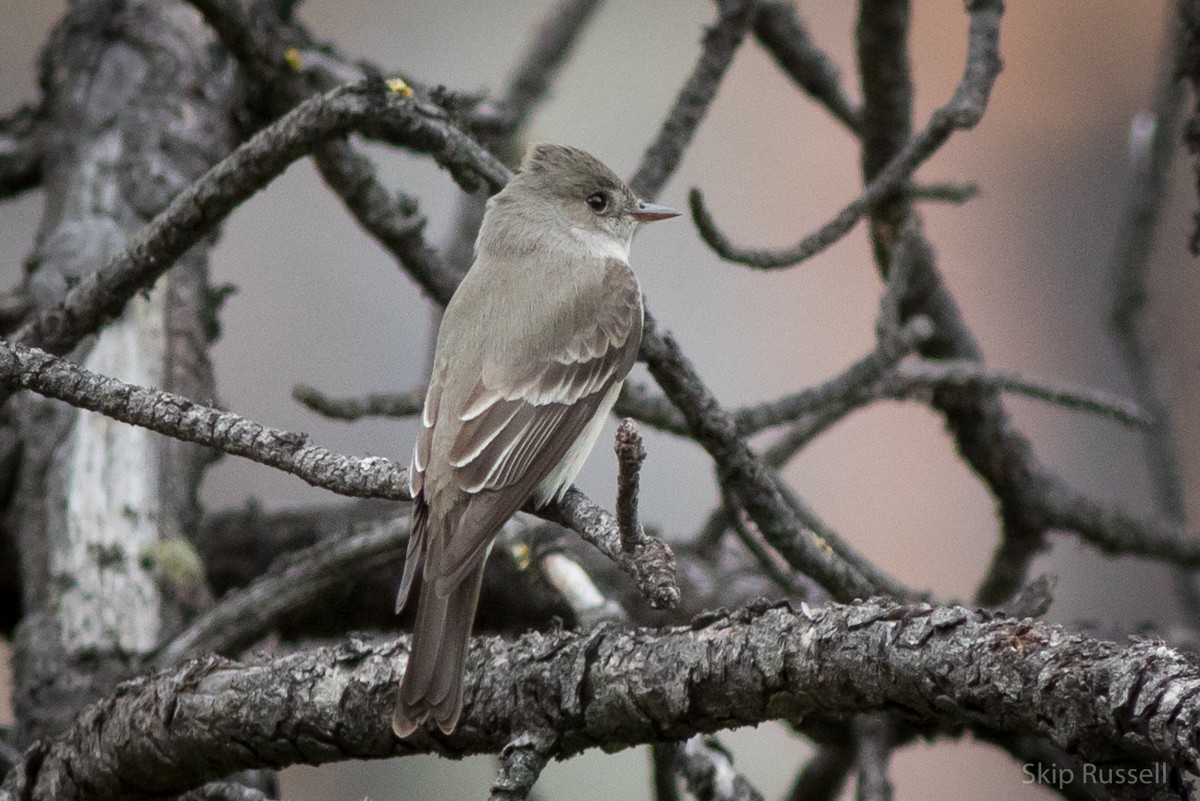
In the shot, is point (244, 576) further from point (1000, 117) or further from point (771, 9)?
point (1000, 117)

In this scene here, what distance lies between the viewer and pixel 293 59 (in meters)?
3.93

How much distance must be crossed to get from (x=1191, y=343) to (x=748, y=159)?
2.52 meters

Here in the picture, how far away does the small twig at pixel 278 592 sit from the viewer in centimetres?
317

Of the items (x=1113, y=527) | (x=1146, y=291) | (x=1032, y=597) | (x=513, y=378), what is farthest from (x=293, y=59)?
(x=1146, y=291)

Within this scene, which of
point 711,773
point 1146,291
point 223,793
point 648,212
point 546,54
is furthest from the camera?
point 546,54

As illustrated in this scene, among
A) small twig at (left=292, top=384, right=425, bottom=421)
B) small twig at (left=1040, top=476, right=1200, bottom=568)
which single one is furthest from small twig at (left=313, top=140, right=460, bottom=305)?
small twig at (left=1040, top=476, right=1200, bottom=568)

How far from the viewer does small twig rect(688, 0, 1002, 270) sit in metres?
3.30

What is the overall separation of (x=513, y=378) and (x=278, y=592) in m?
0.79

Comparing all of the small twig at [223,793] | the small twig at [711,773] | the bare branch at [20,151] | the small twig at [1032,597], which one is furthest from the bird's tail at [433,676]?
the bare branch at [20,151]

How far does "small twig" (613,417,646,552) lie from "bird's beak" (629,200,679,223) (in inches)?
82.8

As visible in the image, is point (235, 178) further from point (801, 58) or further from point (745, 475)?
point (801, 58)

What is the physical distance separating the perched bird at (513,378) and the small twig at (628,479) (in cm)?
50

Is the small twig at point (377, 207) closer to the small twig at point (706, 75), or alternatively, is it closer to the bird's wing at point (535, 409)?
the bird's wing at point (535, 409)

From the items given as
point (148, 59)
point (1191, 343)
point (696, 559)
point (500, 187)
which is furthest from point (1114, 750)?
point (1191, 343)
